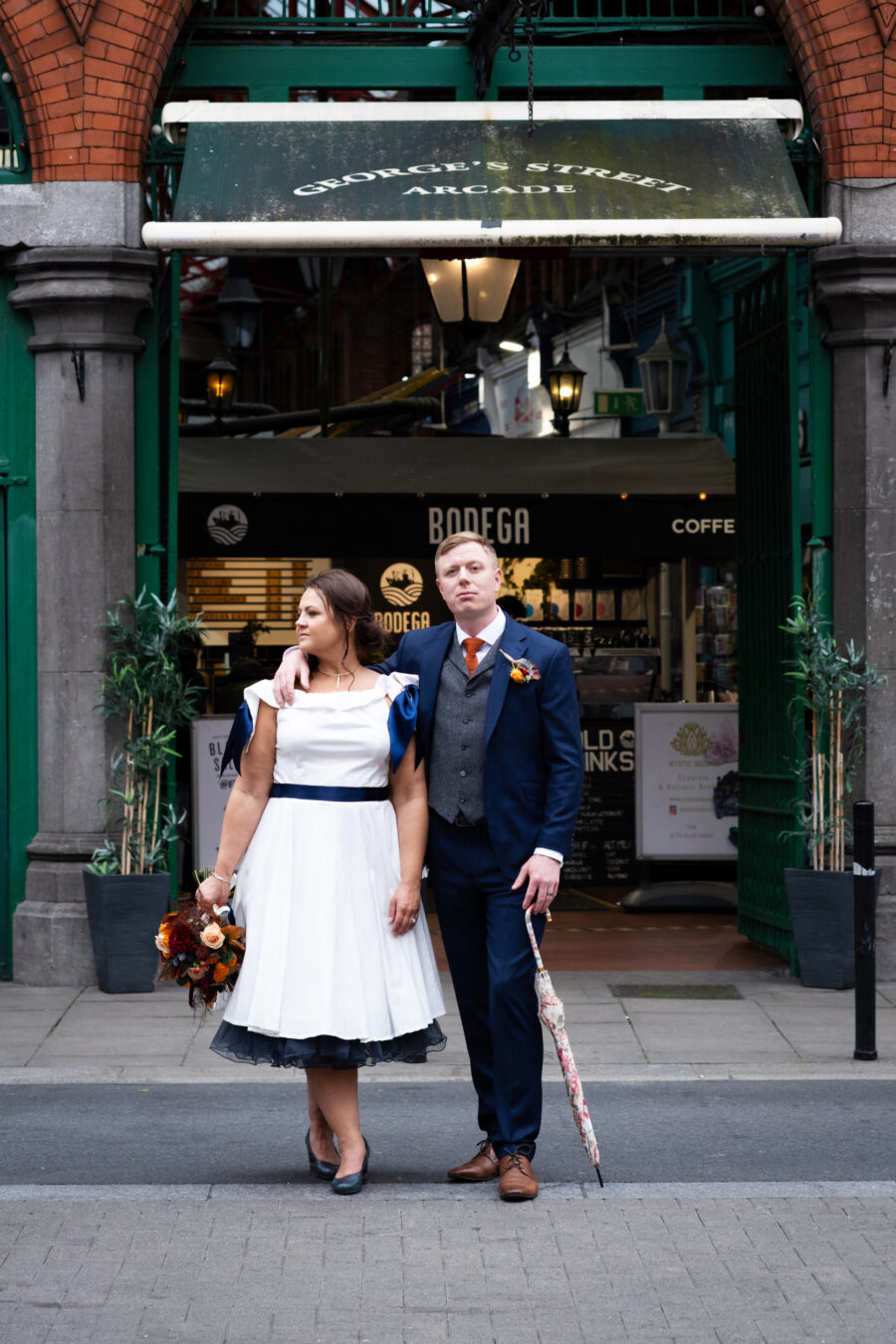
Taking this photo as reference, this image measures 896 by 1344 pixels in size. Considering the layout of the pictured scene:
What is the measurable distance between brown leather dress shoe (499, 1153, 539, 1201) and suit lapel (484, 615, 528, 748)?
1.31 metres

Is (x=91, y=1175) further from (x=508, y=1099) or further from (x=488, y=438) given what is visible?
(x=488, y=438)

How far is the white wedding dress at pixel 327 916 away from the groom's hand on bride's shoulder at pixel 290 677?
0.10ft

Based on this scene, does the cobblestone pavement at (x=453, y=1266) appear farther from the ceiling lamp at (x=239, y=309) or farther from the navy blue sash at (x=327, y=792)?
the ceiling lamp at (x=239, y=309)

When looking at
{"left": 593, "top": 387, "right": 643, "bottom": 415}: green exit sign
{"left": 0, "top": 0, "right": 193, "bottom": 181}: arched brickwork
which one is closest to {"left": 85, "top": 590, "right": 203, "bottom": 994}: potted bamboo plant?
{"left": 0, "top": 0, "right": 193, "bottom": 181}: arched brickwork

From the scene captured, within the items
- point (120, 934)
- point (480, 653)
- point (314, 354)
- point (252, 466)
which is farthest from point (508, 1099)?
point (314, 354)

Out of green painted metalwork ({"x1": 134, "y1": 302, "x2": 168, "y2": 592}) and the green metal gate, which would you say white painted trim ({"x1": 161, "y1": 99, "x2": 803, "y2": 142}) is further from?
green painted metalwork ({"x1": 134, "y1": 302, "x2": 168, "y2": 592})

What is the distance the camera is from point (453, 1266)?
5.09 m

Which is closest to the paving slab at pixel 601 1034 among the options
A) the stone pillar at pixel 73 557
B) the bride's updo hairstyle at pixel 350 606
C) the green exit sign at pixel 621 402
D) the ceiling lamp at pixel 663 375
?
the stone pillar at pixel 73 557

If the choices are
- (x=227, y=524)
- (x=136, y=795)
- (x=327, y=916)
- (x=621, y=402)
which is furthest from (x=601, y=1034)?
(x=621, y=402)

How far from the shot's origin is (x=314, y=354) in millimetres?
34656

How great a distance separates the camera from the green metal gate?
32.7ft

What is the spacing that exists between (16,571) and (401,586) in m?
6.73

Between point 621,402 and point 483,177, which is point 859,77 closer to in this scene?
point 483,177

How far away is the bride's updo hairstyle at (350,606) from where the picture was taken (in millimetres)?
5703
